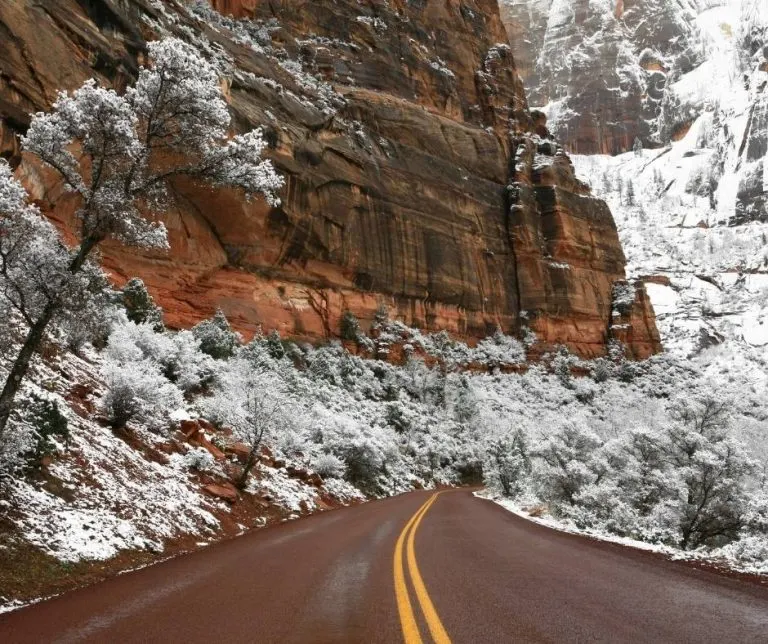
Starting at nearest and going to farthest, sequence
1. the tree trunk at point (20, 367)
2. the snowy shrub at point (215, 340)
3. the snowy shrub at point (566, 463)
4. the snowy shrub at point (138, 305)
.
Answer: the tree trunk at point (20, 367) < the snowy shrub at point (566, 463) < the snowy shrub at point (138, 305) < the snowy shrub at point (215, 340)

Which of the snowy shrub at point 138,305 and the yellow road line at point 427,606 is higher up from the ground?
the snowy shrub at point 138,305

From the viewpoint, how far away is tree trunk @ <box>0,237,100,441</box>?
24.3 ft

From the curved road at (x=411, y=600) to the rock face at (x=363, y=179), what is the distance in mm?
29796

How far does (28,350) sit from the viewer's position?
24.9ft

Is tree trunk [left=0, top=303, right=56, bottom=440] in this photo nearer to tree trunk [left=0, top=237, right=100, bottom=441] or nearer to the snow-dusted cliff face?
tree trunk [left=0, top=237, right=100, bottom=441]

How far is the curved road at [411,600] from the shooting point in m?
4.79

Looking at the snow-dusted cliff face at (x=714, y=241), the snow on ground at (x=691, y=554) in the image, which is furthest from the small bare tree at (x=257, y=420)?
the snow-dusted cliff face at (x=714, y=241)

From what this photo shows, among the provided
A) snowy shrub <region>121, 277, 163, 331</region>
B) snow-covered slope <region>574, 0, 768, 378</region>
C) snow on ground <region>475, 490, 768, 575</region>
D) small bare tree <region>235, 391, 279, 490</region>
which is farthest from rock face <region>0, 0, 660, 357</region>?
snow-covered slope <region>574, 0, 768, 378</region>

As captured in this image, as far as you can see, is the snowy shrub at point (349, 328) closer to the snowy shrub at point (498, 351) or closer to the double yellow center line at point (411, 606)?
the snowy shrub at point (498, 351)

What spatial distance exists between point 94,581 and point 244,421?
43.8 feet

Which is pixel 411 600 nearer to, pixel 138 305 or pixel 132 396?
pixel 132 396

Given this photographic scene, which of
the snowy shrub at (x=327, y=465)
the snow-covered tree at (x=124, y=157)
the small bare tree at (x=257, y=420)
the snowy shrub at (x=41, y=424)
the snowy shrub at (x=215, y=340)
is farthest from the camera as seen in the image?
the snowy shrub at (x=215, y=340)

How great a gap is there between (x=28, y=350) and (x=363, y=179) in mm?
52938

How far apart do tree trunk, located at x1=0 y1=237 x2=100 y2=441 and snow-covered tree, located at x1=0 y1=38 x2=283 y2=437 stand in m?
0.01
